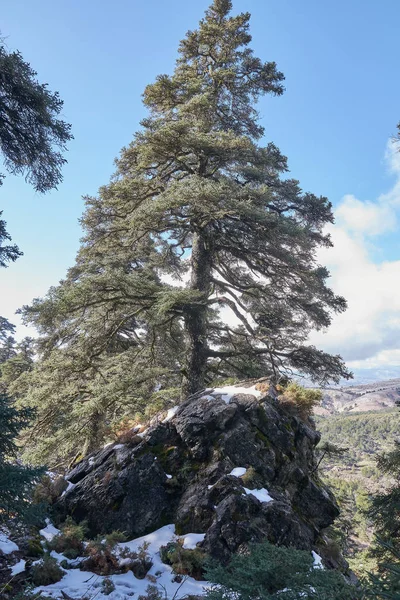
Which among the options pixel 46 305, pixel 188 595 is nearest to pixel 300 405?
pixel 188 595

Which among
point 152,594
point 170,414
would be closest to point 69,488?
point 170,414

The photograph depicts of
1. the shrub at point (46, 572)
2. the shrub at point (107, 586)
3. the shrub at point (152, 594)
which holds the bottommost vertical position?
the shrub at point (152, 594)

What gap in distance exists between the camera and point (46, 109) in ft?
24.1

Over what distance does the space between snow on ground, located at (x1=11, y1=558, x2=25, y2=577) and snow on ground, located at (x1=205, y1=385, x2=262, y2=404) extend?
539 centimetres

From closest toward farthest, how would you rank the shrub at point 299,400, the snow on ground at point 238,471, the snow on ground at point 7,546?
the snow on ground at point 7,546 → the snow on ground at point 238,471 → the shrub at point 299,400

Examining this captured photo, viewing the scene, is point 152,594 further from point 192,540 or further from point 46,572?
point 46,572

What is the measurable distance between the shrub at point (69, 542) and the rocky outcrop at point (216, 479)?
74cm

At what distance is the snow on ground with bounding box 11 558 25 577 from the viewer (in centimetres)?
525

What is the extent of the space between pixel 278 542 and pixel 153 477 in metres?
3.11

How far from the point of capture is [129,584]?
5578 millimetres

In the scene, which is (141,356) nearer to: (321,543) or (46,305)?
(46,305)

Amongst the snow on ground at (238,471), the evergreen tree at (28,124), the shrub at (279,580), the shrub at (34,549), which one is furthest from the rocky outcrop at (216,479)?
the evergreen tree at (28,124)

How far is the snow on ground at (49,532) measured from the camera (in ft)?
21.8

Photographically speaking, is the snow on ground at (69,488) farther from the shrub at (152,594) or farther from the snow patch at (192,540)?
the shrub at (152,594)
